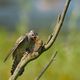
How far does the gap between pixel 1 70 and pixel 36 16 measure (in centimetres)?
507

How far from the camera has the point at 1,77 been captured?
11.7 feet

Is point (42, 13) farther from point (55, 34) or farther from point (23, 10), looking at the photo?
point (55, 34)

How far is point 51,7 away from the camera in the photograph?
9.26 m

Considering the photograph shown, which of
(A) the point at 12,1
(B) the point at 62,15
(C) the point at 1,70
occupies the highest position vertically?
(B) the point at 62,15

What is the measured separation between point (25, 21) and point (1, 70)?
1.93 feet

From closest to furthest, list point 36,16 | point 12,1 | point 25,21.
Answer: point 25,21
point 36,16
point 12,1

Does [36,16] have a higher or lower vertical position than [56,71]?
lower

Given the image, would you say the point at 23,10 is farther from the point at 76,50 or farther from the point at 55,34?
the point at 55,34

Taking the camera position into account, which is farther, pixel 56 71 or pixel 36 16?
pixel 36 16

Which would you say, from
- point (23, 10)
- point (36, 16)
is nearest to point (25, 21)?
point (23, 10)

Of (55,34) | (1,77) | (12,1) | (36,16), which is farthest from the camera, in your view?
(12,1)

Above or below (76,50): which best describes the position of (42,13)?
below

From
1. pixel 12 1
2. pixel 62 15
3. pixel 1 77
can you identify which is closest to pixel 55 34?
pixel 62 15

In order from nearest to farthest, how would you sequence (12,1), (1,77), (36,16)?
(1,77) → (36,16) → (12,1)
